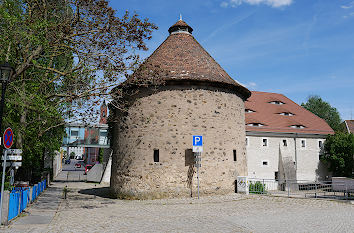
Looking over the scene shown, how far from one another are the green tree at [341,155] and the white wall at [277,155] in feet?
4.94

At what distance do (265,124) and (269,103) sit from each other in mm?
5148

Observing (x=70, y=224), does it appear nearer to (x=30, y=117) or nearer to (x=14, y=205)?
(x=14, y=205)

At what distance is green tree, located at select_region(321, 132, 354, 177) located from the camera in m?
30.7

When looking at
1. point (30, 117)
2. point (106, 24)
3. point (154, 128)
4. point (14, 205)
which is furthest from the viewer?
point (30, 117)

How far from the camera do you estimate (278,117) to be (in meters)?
33.2

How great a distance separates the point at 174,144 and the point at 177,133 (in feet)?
1.85

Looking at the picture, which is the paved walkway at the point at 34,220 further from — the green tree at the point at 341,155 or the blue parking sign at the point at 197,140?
the green tree at the point at 341,155

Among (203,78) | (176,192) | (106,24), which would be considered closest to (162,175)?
(176,192)

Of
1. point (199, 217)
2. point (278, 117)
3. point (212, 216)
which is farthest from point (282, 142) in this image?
point (199, 217)

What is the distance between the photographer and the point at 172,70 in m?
15.6

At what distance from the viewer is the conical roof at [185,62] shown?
15.3 m

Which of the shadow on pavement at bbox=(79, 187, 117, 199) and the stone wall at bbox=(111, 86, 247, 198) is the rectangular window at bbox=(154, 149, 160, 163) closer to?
the stone wall at bbox=(111, 86, 247, 198)

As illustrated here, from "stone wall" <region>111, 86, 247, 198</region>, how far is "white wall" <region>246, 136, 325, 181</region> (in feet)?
46.3

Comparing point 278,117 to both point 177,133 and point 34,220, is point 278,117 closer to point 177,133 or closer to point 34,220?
point 177,133
